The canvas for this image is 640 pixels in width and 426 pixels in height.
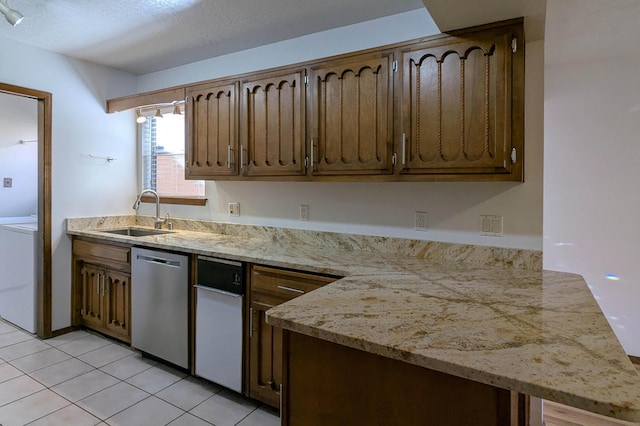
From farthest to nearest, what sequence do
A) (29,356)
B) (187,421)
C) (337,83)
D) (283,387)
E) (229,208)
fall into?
1. (229,208)
2. (29,356)
3. (337,83)
4. (187,421)
5. (283,387)

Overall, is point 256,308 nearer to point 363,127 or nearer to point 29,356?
point 363,127

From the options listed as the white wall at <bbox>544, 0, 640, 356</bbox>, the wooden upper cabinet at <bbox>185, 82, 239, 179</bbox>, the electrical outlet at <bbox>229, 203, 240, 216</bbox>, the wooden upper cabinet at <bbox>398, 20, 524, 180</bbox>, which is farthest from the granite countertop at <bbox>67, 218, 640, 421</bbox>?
the white wall at <bbox>544, 0, 640, 356</bbox>

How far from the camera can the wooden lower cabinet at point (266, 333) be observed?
2084mm

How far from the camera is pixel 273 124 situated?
2482 millimetres

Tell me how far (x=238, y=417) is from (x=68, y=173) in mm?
2596

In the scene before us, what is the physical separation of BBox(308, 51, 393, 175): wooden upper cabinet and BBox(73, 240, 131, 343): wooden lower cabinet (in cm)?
182

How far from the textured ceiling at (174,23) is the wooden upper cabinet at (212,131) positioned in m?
0.40

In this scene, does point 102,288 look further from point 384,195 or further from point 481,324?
point 481,324

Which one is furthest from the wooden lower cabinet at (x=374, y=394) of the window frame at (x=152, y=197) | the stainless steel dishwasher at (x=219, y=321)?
the window frame at (x=152, y=197)

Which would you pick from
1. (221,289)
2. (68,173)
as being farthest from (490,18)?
(68,173)

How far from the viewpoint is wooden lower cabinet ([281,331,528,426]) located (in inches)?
38.3

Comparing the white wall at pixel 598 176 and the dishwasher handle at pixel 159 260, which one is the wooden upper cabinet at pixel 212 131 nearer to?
the dishwasher handle at pixel 159 260

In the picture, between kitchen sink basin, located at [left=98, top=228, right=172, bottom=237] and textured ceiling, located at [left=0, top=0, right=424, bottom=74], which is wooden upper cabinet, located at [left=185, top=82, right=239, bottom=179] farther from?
kitchen sink basin, located at [left=98, top=228, right=172, bottom=237]

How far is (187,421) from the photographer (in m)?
2.08
